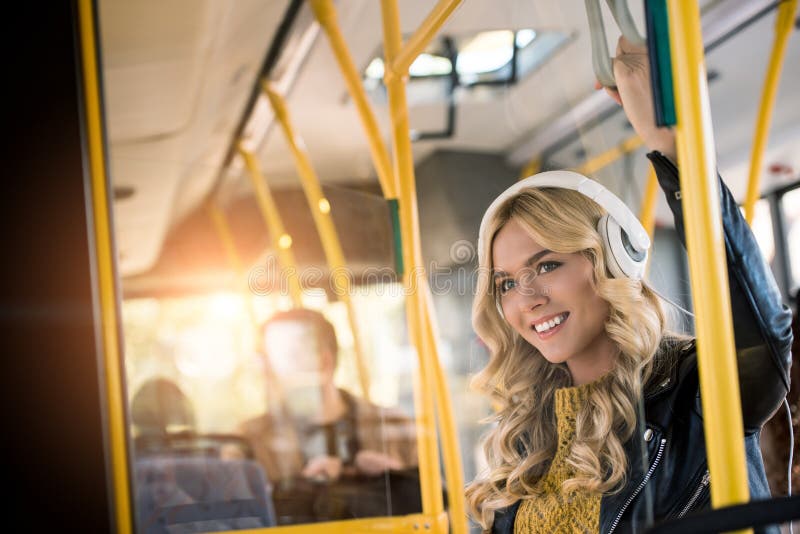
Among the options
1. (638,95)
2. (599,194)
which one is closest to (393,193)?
(599,194)

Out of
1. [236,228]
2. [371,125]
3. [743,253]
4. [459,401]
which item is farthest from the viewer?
[236,228]

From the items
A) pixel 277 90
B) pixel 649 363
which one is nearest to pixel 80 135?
pixel 649 363

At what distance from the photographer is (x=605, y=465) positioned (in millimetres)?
1477

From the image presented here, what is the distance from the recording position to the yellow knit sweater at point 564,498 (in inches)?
59.1

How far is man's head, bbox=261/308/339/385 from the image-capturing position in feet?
8.15

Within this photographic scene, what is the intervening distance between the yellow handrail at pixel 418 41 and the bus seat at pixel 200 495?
119cm

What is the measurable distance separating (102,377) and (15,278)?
0.84ft

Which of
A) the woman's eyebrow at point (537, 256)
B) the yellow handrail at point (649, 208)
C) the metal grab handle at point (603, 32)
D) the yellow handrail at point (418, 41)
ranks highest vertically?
the yellow handrail at point (418, 41)

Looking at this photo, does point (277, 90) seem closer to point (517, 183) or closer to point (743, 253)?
point (517, 183)

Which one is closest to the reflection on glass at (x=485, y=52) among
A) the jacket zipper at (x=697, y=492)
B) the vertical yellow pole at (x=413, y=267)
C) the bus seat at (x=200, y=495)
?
the vertical yellow pole at (x=413, y=267)

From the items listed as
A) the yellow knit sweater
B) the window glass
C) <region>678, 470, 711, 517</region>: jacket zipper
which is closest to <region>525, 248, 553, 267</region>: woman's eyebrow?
the yellow knit sweater

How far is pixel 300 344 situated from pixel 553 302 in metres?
1.22

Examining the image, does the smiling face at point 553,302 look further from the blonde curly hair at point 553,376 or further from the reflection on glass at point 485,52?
the reflection on glass at point 485,52

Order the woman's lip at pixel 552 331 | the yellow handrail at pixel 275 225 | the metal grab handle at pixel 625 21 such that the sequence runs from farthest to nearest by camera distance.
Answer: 1. the yellow handrail at pixel 275 225
2. the woman's lip at pixel 552 331
3. the metal grab handle at pixel 625 21
